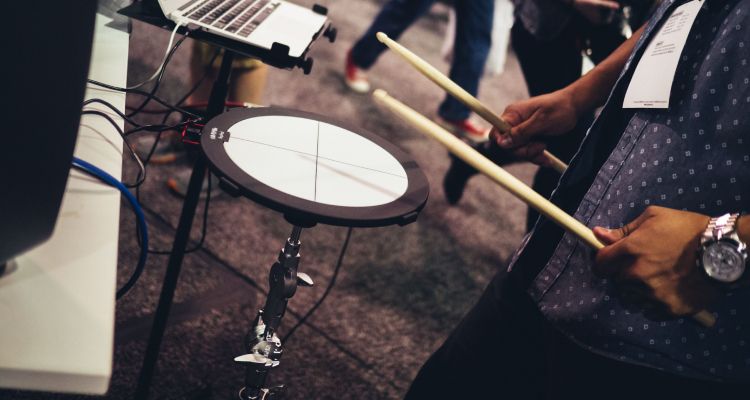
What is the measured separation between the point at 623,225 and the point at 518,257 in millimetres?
201

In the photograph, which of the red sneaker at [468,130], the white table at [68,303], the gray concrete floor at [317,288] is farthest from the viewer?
the red sneaker at [468,130]

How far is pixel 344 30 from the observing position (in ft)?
12.3

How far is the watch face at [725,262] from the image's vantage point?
61 centimetres

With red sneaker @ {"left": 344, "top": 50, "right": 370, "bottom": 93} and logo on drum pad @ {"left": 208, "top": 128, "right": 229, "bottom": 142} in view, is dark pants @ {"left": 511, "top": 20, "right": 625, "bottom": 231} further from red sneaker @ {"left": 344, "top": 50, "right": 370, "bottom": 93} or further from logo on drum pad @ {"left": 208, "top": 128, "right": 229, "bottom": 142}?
red sneaker @ {"left": 344, "top": 50, "right": 370, "bottom": 93}

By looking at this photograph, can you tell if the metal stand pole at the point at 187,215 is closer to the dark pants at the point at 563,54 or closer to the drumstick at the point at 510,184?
the drumstick at the point at 510,184

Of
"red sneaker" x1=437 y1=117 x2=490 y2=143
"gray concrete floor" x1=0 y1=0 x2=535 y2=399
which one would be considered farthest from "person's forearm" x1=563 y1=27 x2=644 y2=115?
"red sneaker" x1=437 y1=117 x2=490 y2=143

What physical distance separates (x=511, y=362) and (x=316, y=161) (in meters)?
0.46

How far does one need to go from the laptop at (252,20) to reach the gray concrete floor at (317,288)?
653 millimetres

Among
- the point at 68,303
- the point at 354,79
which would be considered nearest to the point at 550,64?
the point at 68,303

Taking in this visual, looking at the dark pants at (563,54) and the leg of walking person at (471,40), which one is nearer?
the dark pants at (563,54)

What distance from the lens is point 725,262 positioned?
2.00 ft

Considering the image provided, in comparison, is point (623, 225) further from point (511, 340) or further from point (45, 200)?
point (45, 200)

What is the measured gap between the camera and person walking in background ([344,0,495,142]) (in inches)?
100.0

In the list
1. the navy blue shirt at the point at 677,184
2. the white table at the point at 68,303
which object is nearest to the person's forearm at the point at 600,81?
the navy blue shirt at the point at 677,184
